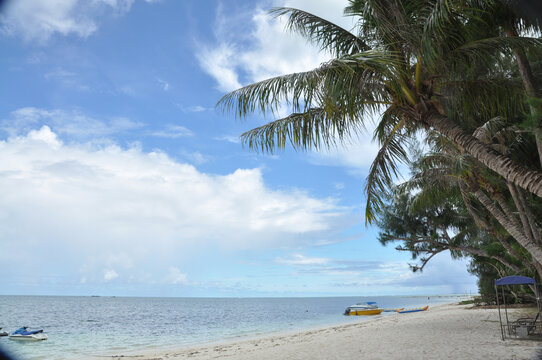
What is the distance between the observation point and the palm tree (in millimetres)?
4688

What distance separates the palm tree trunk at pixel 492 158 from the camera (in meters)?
3.98

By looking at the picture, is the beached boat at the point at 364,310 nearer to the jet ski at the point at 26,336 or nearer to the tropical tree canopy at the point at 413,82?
the jet ski at the point at 26,336

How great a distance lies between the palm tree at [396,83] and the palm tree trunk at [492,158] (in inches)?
0.4

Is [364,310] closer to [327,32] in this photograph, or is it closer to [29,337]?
[29,337]

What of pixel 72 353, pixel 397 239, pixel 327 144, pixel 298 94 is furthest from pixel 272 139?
pixel 72 353

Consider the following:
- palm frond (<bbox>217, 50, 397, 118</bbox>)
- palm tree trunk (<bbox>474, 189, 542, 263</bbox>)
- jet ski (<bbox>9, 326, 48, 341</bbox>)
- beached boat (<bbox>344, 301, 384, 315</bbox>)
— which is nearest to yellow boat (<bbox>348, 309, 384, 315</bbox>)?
beached boat (<bbox>344, 301, 384, 315</bbox>)

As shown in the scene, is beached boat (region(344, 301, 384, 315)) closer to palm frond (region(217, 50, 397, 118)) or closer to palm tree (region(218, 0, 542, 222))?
palm tree (region(218, 0, 542, 222))

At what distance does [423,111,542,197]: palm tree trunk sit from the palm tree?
0.03ft

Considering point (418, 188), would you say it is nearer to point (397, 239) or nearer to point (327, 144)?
point (397, 239)

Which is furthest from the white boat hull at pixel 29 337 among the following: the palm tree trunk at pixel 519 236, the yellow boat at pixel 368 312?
the yellow boat at pixel 368 312

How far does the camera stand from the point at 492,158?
175 inches

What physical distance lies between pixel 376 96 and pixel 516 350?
21.1ft

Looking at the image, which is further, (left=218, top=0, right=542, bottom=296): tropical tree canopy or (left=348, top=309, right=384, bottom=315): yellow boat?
(left=348, top=309, right=384, bottom=315): yellow boat

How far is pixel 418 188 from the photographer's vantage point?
1205 cm
